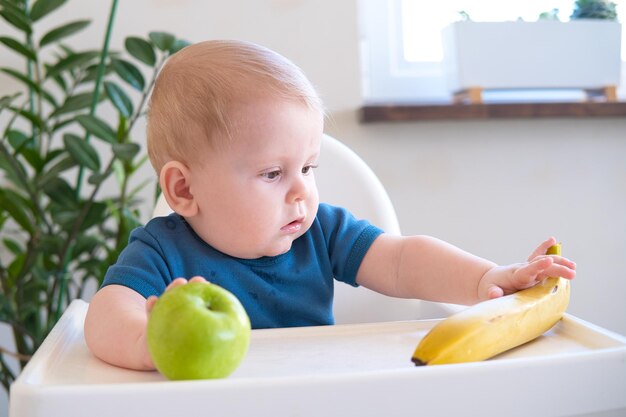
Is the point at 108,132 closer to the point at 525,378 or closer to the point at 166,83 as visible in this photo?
the point at 166,83

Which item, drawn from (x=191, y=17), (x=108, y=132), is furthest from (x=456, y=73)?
(x=108, y=132)

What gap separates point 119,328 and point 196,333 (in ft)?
0.63

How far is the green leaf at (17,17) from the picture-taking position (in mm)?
1524

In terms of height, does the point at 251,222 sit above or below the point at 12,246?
above

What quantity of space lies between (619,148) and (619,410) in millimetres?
1532

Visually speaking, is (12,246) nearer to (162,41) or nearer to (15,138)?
(15,138)

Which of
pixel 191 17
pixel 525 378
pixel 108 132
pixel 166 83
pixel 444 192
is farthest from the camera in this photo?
pixel 444 192

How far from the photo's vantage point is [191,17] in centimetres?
178

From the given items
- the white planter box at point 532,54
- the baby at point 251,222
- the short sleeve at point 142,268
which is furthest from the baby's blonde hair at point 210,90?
the white planter box at point 532,54

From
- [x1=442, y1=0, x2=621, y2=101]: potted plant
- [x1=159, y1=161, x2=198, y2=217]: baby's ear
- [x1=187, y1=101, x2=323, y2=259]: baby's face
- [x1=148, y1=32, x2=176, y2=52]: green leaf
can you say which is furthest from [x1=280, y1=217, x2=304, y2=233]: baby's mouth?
[x1=442, y1=0, x2=621, y2=101]: potted plant

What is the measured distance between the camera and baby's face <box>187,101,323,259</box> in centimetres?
85

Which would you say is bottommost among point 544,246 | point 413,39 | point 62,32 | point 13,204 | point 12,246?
point 12,246

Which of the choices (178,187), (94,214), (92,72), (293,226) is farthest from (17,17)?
(293,226)

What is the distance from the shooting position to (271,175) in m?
0.88
